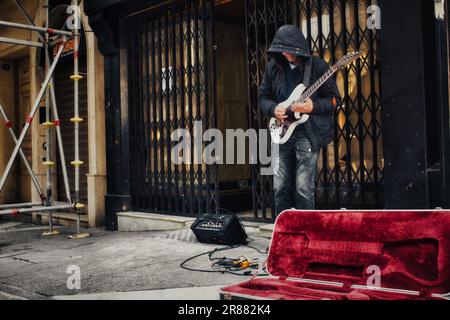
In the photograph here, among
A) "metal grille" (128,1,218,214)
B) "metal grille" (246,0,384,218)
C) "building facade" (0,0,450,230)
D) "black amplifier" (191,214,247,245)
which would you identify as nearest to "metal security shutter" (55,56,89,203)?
"building facade" (0,0,450,230)

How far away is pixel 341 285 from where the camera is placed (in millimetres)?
3445

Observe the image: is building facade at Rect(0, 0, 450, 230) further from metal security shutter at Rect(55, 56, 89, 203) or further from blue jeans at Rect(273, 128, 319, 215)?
blue jeans at Rect(273, 128, 319, 215)

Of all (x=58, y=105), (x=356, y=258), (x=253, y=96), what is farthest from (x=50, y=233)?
(x=356, y=258)

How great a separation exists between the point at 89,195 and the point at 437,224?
700 cm

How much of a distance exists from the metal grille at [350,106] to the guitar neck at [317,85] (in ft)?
2.91

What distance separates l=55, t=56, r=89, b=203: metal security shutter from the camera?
32.7ft

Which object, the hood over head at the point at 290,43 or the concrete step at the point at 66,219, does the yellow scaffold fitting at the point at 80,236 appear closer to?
the concrete step at the point at 66,219

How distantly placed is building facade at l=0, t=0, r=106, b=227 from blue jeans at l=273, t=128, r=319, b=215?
4.43 meters

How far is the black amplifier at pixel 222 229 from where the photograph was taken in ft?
20.3

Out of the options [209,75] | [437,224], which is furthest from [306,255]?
[209,75]

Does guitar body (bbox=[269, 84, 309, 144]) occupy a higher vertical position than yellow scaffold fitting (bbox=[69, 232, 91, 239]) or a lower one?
higher

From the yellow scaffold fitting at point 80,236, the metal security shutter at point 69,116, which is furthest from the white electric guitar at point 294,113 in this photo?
the metal security shutter at point 69,116

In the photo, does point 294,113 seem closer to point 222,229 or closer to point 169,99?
point 222,229
